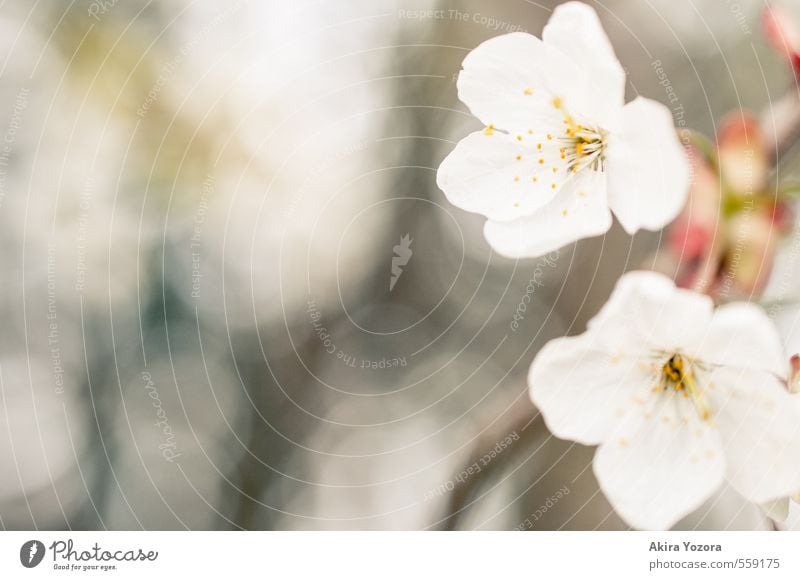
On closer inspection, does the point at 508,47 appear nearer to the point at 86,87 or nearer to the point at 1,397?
the point at 86,87

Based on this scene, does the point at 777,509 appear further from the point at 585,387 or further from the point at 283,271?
the point at 283,271

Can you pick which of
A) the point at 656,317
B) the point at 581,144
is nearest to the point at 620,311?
the point at 656,317

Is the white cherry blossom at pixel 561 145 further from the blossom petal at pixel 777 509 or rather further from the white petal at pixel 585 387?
the blossom petal at pixel 777 509

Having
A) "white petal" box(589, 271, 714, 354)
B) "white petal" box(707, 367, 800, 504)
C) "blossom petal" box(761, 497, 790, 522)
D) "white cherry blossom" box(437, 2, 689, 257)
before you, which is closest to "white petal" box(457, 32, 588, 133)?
"white cherry blossom" box(437, 2, 689, 257)

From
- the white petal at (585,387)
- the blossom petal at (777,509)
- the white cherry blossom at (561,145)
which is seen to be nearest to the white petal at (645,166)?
the white cherry blossom at (561,145)

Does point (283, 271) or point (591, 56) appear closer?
point (591, 56)
